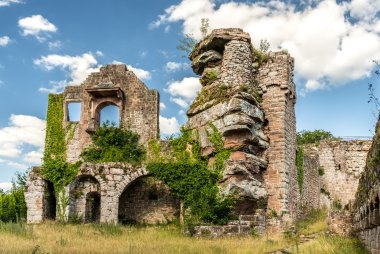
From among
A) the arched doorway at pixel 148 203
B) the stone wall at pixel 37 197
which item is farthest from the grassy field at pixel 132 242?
the arched doorway at pixel 148 203

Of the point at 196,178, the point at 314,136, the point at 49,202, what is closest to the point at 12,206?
the point at 49,202

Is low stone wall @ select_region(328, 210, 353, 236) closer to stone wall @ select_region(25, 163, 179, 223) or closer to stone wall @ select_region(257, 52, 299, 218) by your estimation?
stone wall @ select_region(257, 52, 299, 218)

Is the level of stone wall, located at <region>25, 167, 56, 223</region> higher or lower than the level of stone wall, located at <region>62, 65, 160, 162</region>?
lower

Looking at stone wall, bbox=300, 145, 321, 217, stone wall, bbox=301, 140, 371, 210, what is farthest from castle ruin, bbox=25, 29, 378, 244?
stone wall, bbox=301, 140, 371, 210

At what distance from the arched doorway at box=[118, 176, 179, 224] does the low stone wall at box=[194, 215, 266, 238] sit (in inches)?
231

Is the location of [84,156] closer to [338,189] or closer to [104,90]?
[104,90]

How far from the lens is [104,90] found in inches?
1060

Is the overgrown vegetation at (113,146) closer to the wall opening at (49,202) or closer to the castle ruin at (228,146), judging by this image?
the castle ruin at (228,146)

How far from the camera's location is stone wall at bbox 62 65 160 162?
2686 cm

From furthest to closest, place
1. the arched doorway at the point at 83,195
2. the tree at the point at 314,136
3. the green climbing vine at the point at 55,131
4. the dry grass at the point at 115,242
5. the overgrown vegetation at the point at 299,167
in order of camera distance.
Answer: the tree at the point at 314,136 < the green climbing vine at the point at 55,131 < the overgrown vegetation at the point at 299,167 < the arched doorway at the point at 83,195 < the dry grass at the point at 115,242

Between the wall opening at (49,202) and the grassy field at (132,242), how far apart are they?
3.97 metres

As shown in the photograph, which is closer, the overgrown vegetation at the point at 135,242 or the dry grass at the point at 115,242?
the overgrown vegetation at the point at 135,242

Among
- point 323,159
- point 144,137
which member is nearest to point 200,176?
point 144,137

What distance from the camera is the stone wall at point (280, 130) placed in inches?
810
